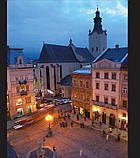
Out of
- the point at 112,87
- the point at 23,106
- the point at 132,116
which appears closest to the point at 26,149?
the point at 23,106

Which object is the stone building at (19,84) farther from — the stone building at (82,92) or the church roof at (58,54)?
the church roof at (58,54)

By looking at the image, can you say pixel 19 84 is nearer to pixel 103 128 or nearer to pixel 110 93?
pixel 110 93

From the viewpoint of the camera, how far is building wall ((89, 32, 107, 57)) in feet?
176

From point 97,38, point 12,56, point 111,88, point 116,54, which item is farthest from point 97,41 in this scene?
point 12,56

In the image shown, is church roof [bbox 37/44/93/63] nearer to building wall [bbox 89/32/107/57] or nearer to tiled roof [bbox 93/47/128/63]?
building wall [bbox 89/32/107/57]

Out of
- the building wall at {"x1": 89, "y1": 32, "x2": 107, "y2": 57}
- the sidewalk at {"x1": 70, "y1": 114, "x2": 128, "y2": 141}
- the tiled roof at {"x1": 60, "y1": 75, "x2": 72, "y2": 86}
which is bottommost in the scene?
the sidewalk at {"x1": 70, "y1": 114, "x2": 128, "y2": 141}

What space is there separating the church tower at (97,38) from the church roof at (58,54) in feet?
16.9

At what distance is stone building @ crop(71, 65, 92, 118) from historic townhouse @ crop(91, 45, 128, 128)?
1.23 meters

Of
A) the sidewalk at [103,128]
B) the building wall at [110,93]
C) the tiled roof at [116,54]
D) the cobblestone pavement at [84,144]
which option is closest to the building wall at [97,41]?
the tiled roof at [116,54]

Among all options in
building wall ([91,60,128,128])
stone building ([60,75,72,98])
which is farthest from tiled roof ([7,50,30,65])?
stone building ([60,75,72,98])

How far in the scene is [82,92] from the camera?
27734 mm

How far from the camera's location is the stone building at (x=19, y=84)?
26.3 meters

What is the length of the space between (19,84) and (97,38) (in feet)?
129
